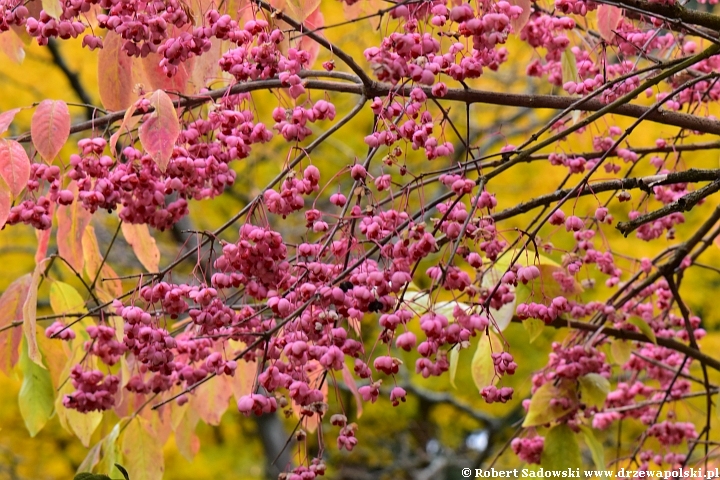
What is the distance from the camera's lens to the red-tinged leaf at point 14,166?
59.8 inches

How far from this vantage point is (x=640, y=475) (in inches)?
96.1

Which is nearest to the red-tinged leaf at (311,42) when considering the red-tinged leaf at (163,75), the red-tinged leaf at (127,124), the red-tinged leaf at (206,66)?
the red-tinged leaf at (206,66)

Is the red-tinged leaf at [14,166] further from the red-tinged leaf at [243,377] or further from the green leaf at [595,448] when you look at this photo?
the green leaf at [595,448]

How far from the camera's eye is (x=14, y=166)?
1541mm

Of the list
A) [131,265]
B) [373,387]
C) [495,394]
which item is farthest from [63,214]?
[131,265]

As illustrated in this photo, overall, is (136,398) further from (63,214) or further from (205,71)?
(205,71)

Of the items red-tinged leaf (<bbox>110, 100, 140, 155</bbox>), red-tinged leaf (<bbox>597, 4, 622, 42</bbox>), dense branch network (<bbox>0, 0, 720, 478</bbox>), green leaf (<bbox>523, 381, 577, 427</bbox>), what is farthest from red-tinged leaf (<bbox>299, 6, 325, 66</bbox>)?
green leaf (<bbox>523, 381, 577, 427</bbox>)

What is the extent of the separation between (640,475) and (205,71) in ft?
5.46

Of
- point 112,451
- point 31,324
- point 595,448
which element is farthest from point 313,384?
point 595,448

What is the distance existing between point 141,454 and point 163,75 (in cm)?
96

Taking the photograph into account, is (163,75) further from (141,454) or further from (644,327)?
(644,327)

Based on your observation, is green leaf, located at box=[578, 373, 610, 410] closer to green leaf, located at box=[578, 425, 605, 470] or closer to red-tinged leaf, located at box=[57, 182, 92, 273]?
green leaf, located at box=[578, 425, 605, 470]

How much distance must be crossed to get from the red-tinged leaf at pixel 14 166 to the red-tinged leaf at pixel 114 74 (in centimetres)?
31

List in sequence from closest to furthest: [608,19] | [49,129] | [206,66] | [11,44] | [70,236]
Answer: [49,129] → [608,19] → [206,66] → [70,236] → [11,44]
